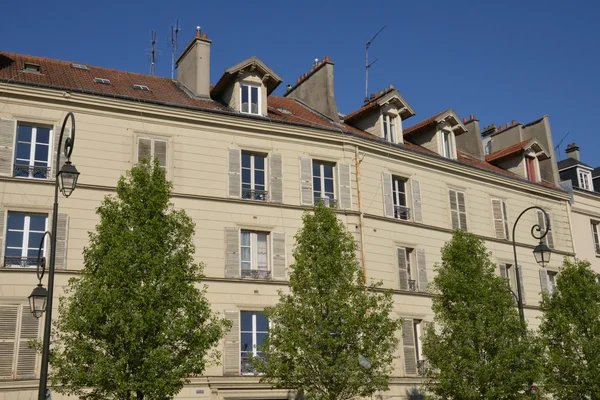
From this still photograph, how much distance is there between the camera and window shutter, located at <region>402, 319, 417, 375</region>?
23.4 metres

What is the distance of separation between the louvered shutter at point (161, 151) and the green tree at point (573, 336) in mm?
12478

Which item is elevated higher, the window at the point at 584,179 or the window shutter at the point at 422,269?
the window at the point at 584,179

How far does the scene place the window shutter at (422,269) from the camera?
24.7m

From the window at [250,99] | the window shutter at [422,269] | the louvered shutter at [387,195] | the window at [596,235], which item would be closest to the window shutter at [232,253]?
the window at [250,99]

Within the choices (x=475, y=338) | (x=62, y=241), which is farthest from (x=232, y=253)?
(x=475, y=338)

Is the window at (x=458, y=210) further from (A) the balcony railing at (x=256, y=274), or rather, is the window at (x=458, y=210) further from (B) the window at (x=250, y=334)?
(B) the window at (x=250, y=334)

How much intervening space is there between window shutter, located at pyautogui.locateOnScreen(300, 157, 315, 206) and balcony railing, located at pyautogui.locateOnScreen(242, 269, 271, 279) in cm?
258

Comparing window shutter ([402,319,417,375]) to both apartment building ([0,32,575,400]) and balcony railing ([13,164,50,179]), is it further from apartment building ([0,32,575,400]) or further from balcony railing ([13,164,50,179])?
balcony railing ([13,164,50,179])

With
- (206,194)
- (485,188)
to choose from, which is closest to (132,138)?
(206,194)

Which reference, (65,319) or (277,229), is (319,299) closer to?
(277,229)

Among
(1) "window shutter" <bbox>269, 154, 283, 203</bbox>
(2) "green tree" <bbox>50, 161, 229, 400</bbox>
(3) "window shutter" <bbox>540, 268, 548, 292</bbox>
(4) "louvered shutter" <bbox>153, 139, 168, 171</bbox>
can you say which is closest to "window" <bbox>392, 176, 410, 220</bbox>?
(1) "window shutter" <bbox>269, 154, 283, 203</bbox>

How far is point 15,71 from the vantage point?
22000mm

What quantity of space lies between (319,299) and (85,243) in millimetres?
6410

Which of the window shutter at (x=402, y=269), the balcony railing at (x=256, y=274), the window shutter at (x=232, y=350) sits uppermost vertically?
the window shutter at (x=402, y=269)
